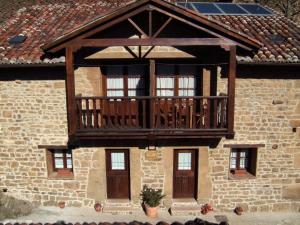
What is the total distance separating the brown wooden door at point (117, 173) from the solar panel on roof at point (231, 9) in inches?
274

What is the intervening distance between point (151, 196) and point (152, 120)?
278cm

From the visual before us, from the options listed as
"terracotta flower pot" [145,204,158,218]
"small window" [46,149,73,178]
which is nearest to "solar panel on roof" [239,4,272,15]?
"terracotta flower pot" [145,204,158,218]

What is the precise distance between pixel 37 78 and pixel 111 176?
4.18 meters

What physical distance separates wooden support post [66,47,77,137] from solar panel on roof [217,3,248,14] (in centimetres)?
682

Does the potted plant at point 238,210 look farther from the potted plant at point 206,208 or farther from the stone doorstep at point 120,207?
the stone doorstep at point 120,207

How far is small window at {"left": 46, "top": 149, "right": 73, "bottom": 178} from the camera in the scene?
12449mm

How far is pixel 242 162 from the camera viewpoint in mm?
12492

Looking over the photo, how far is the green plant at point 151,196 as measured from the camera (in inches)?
468

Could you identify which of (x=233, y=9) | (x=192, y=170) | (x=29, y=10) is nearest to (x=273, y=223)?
(x=192, y=170)

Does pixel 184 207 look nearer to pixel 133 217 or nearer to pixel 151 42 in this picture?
pixel 133 217

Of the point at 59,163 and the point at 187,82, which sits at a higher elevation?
the point at 187,82

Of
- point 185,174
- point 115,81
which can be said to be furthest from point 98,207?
point 115,81

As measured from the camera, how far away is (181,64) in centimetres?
1167

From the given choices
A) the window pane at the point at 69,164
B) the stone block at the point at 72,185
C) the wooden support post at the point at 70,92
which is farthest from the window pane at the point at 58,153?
the wooden support post at the point at 70,92
